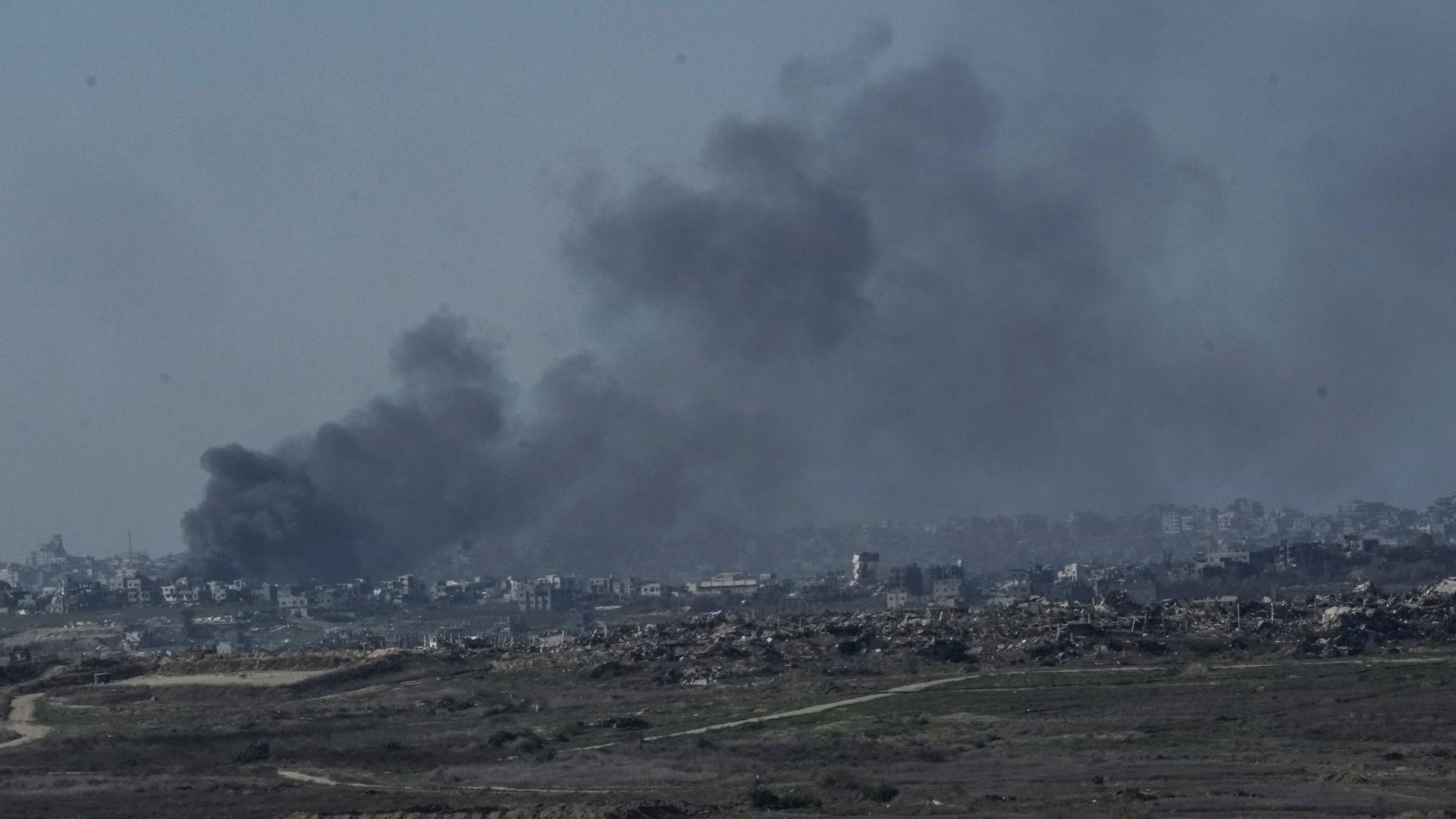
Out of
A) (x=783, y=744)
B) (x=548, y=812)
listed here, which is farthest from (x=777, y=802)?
(x=783, y=744)

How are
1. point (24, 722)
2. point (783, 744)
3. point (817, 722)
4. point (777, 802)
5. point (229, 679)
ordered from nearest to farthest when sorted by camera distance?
point (777, 802) → point (783, 744) → point (817, 722) → point (24, 722) → point (229, 679)

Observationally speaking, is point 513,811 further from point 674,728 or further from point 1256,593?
point 1256,593

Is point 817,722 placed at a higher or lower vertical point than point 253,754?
A: lower

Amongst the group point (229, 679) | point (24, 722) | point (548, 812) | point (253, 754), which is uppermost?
point (229, 679)

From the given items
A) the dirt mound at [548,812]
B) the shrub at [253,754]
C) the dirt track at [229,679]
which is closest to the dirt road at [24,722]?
the dirt track at [229,679]

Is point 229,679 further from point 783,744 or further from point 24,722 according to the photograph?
point 783,744

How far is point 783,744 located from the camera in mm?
40625

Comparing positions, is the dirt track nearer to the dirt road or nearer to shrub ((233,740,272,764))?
the dirt road

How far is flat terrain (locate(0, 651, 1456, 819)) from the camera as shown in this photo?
100 feet

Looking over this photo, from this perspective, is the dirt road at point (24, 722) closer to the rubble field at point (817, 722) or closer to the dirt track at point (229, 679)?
the rubble field at point (817, 722)

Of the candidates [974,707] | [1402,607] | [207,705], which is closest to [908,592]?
[1402,607]

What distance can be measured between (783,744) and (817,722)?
13.6ft

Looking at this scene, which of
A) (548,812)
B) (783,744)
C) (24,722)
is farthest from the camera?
(24,722)

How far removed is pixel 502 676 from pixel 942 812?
117 ft
